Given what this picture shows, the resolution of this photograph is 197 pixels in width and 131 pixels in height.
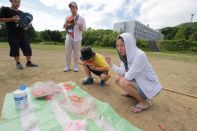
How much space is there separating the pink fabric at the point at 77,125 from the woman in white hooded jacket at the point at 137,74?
2.99ft

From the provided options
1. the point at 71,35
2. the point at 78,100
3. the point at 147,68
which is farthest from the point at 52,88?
the point at 71,35

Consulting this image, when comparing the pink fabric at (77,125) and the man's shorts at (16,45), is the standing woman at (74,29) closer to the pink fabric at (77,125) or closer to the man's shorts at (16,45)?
the man's shorts at (16,45)

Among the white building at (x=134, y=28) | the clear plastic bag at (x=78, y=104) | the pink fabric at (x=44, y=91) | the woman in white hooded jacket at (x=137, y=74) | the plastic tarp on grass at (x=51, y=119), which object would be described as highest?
the white building at (x=134, y=28)

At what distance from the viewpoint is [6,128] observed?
1.74 meters

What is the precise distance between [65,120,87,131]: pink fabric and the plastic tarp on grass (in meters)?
0.02

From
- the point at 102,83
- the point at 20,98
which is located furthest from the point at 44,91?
the point at 102,83

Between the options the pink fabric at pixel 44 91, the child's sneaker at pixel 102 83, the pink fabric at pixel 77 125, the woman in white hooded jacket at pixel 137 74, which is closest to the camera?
the pink fabric at pixel 77 125

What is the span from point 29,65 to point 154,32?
2129 inches

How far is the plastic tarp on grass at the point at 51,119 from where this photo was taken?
1789 millimetres

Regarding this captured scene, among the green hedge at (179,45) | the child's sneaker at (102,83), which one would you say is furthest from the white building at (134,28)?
the child's sneaker at (102,83)

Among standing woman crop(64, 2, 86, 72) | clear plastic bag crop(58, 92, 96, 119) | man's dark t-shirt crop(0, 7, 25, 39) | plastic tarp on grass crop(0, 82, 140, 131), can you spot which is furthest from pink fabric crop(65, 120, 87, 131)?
man's dark t-shirt crop(0, 7, 25, 39)

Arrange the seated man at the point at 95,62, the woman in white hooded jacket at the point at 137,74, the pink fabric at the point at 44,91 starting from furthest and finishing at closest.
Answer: the seated man at the point at 95,62 < the pink fabric at the point at 44,91 < the woman in white hooded jacket at the point at 137,74

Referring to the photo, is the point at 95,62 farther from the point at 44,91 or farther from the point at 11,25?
the point at 11,25

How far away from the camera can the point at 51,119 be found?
1.94m
